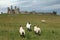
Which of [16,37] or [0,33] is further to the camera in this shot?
[0,33]

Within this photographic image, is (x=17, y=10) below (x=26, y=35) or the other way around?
the other way around

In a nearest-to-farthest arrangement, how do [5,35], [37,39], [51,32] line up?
[37,39]
[5,35]
[51,32]

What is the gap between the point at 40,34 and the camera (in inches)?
1173

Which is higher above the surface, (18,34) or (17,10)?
(17,10)

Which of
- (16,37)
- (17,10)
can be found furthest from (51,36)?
(17,10)

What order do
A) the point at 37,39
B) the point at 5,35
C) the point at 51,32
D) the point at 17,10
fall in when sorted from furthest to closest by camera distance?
the point at 17,10 → the point at 51,32 → the point at 5,35 → the point at 37,39

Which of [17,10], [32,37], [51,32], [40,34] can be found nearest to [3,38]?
[32,37]

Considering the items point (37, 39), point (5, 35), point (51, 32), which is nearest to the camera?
point (37, 39)

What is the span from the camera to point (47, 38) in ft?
91.0

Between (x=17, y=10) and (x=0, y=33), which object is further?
(x=17, y=10)

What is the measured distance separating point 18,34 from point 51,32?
5.14m

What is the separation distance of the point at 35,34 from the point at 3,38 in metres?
4.90

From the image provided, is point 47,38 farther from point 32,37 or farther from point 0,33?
point 0,33

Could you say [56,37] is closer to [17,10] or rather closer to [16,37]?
[16,37]
